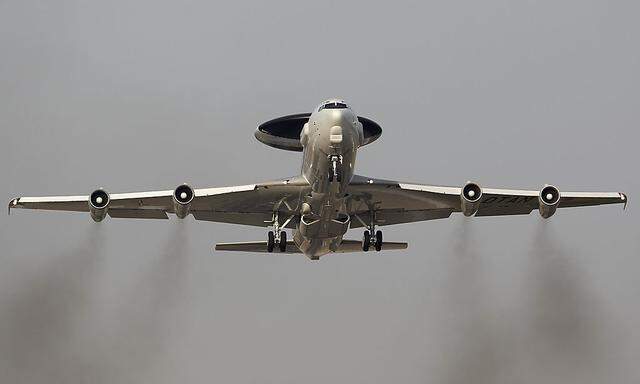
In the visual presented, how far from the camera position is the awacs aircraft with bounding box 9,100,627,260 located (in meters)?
46.8

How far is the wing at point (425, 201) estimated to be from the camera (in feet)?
168

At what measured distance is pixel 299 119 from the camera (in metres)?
54.2

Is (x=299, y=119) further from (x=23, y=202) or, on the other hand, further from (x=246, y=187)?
(x=23, y=202)

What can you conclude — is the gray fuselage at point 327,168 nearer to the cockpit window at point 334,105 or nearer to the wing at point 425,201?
the cockpit window at point 334,105

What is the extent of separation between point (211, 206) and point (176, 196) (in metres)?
5.34

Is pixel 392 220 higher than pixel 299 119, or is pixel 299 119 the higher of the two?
pixel 299 119

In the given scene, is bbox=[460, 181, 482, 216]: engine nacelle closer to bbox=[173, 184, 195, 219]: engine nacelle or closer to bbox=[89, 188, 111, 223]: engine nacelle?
bbox=[173, 184, 195, 219]: engine nacelle

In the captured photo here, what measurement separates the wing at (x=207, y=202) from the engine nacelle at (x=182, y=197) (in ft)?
1.38

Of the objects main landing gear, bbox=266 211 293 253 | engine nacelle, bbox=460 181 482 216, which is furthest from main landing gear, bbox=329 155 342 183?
main landing gear, bbox=266 211 293 253

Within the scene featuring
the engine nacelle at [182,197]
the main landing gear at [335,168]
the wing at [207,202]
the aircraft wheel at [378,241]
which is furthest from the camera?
the aircraft wheel at [378,241]

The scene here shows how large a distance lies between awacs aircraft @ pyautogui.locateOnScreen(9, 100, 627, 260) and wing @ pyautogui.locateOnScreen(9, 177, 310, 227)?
0.05 m

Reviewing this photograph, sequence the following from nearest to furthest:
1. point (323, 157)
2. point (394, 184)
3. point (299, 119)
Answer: point (323, 157), point (394, 184), point (299, 119)

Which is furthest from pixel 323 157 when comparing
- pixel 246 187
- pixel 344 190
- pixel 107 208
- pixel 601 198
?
pixel 601 198

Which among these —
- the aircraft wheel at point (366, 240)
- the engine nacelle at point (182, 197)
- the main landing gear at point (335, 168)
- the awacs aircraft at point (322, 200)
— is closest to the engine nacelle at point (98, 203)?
the awacs aircraft at point (322, 200)
